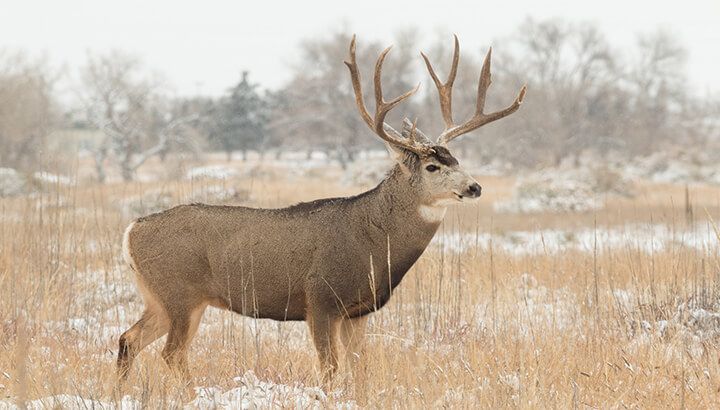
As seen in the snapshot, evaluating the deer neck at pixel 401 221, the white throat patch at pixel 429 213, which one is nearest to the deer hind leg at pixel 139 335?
the deer neck at pixel 401 221

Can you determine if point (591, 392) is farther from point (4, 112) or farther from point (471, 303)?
point (4, 112)

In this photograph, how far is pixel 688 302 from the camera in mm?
5980

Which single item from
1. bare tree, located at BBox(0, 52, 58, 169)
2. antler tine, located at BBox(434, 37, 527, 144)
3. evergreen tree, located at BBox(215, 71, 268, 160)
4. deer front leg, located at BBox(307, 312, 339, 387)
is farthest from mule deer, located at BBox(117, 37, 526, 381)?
evergreen tree, located at BBox(215, 71, 268, 160)

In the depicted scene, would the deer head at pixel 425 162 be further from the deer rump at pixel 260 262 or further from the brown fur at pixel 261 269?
the deer rump at pixel 260 262

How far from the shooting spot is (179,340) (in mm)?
4516

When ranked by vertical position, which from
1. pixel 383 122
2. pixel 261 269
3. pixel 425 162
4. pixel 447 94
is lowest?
pixel 261 269

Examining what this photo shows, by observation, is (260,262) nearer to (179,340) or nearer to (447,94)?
(179,340)

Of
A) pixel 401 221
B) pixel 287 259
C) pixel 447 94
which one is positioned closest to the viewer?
pixel 287 259

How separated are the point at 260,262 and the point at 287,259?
163 millimetres

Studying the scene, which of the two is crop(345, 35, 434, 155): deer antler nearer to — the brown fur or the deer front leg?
the brown fur

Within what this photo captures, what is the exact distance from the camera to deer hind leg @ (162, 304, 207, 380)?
4.51m

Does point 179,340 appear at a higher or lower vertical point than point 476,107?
lower

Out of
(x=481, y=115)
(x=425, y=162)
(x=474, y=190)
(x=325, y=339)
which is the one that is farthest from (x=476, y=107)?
(x=325, y=339)

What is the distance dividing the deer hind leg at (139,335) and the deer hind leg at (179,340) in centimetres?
16
